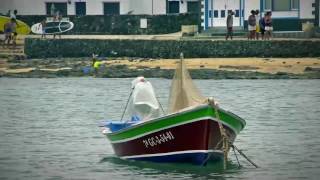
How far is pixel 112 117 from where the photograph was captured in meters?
51.7

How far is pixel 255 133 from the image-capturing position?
46.1m

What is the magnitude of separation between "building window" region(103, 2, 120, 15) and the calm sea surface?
73.5ft

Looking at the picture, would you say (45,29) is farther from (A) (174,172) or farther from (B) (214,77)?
(A) (174,172)

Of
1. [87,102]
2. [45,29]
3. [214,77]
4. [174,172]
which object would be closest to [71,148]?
[174,172]

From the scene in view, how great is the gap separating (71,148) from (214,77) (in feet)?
84.4

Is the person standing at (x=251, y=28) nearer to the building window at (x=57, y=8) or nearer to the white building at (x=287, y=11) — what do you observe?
the white building at (x=287, y=11)

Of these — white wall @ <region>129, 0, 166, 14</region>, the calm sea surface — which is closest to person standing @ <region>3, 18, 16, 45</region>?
the calm sea surface

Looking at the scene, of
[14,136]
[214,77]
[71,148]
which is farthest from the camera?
[214,77]

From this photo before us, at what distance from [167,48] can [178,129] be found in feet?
119

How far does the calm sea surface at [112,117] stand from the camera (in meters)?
36.6

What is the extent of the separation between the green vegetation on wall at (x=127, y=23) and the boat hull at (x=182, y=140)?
46.6 meters

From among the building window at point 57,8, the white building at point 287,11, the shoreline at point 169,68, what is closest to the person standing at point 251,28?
the shoreline at point 169,68

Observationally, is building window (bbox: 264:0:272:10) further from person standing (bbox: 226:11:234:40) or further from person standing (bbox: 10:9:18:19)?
person standing (bbox: 10:9:18:19)

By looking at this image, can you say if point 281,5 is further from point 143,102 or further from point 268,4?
point 143,102
